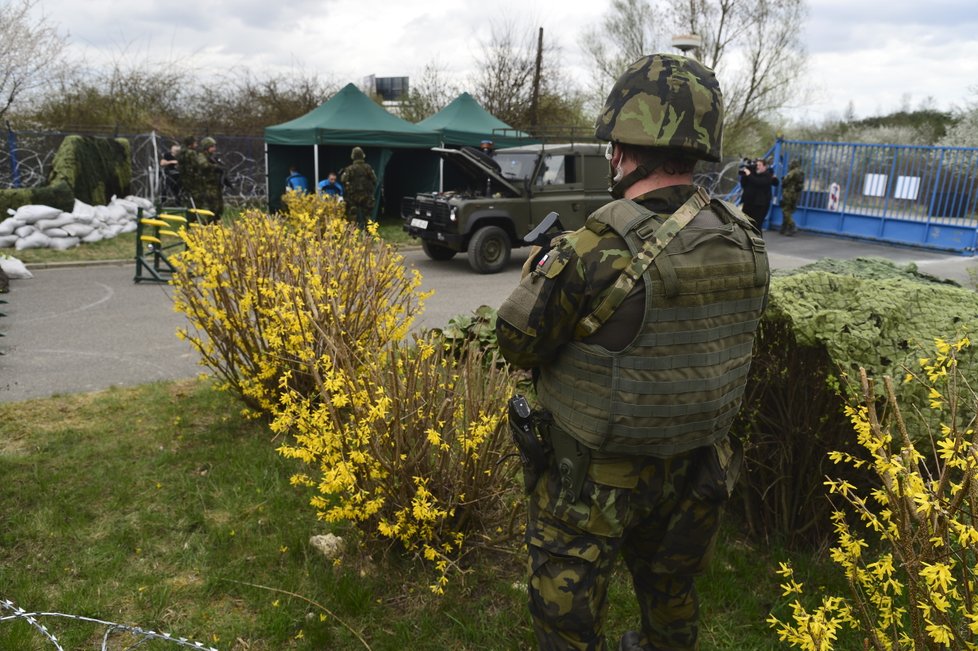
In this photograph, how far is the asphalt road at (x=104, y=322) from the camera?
516 cm

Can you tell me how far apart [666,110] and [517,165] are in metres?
8.83

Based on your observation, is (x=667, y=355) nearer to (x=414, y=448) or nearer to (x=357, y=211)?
(x=414, y=448)

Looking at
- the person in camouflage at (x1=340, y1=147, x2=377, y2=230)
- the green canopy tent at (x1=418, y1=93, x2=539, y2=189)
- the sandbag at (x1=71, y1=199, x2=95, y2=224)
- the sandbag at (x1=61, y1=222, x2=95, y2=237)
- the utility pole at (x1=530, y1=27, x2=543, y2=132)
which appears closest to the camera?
the sandbag at (x1=61, y1=222, x2=95, y2=237)

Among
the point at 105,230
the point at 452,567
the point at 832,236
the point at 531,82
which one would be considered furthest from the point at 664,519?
the point at 531,82

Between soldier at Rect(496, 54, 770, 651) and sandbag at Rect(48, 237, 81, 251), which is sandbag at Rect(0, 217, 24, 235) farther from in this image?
soldier at Rect(496, 54, 770, 651)

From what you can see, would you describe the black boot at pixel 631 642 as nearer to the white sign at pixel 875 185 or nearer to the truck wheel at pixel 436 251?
the truck wheel at pixel 436 251

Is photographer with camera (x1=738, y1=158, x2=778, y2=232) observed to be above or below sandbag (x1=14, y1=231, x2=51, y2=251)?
above

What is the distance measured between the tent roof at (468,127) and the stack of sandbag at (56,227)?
616 cm

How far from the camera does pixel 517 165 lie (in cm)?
1041

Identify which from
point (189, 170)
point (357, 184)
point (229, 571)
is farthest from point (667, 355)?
point (189, 170)

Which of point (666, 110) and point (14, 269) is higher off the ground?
point (666, 110)

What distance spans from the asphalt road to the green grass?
1.57 metres

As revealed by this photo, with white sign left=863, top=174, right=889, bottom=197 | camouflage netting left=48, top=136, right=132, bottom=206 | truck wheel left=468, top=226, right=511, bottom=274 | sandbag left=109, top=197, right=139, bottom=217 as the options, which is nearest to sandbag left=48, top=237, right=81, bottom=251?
camouflage netting left=48, top=136, right=132, bottom=206

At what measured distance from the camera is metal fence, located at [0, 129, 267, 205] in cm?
1296
